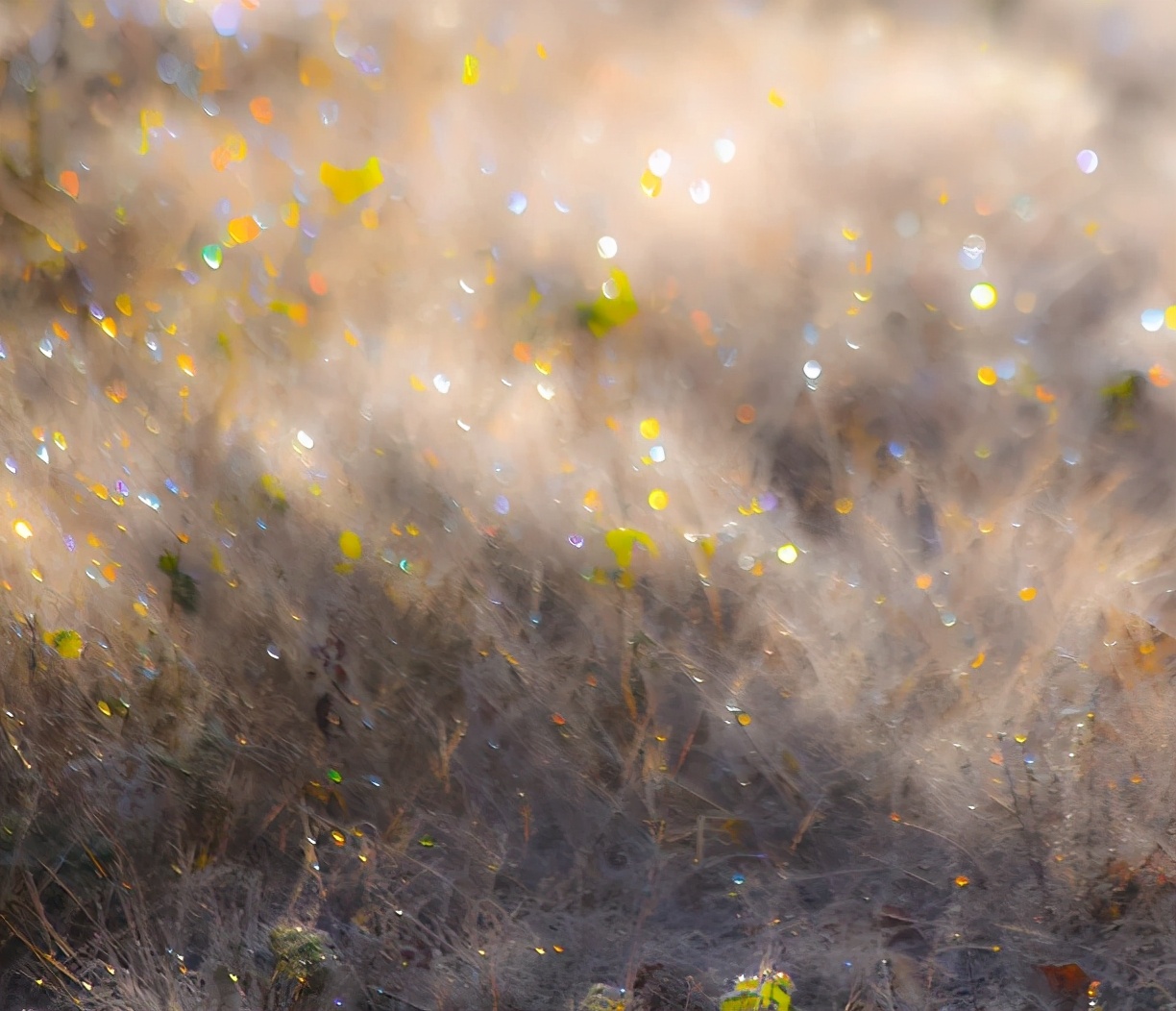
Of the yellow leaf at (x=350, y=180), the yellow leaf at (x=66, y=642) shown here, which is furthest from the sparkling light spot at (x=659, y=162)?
the yellow leaf at (x=66, y=642)

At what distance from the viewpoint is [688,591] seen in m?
1.24

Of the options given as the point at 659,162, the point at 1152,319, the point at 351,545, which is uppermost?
the point at 659,162

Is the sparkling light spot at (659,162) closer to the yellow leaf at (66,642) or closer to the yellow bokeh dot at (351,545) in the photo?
the yellow bokeh dot at (351,545)

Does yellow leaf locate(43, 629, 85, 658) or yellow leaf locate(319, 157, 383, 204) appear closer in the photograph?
yellow leaf locate(319, 157, 383, 204)

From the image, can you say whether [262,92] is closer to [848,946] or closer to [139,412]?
[139,412]

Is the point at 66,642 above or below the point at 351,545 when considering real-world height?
below

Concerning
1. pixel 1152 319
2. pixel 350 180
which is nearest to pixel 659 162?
pixel 350 180

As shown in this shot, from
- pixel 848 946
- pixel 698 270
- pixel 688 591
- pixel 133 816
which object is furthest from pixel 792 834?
pixel 133 816

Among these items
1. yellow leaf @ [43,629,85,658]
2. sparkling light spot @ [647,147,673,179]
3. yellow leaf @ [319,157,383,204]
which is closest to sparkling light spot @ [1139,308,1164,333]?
sparkling light spot @ [647,147,673,179]

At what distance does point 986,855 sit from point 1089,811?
0.45 ft

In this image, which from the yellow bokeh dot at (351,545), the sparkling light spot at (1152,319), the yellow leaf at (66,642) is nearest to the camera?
the sparkling light spot at (1152,319)

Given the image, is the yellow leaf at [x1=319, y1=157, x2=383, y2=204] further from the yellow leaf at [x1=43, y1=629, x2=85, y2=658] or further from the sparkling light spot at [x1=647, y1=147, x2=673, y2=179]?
the yellow leaf at [x1=43, y1=629, x2=85, y2=658]

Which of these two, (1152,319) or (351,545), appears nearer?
(1152,319)

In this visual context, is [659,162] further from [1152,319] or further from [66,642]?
[66,642]
